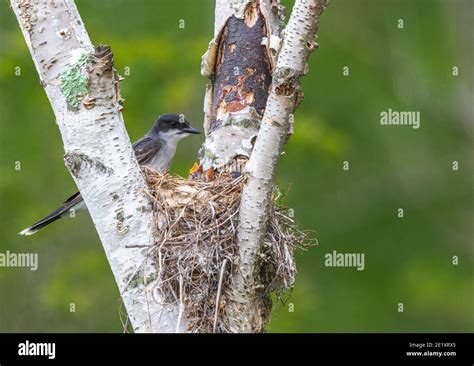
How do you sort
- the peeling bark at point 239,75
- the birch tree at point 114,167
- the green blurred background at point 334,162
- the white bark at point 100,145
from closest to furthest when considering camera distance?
the birch tree at point 114,167
the white bark at point 100,145
the peeling bark at point 239,75
the green blurred background at point 334,162

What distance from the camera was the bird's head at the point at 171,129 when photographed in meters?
9.88

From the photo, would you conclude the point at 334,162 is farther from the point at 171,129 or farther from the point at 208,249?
the point at 208,249

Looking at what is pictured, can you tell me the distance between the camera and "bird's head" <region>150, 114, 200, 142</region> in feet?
32.4

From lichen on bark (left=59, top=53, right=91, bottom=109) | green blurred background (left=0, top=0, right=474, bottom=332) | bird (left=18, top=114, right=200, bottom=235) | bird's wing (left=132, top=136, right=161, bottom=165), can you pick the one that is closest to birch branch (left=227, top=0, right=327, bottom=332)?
lichen on bark (left=59, top=53, right=91, bottom=109)

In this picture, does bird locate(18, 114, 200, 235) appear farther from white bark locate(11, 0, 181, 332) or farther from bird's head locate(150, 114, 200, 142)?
white bark locate(11, 0, 181, 332)

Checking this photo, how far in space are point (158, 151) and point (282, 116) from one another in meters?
4.19

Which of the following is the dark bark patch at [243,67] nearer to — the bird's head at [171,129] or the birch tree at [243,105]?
the birch tree at [243,105]

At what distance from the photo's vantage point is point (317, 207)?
15.5 meters

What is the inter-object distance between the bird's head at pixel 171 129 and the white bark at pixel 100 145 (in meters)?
3.66

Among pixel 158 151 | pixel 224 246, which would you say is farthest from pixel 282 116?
pixel 158 151

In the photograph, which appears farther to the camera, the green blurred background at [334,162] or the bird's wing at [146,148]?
the green blurred background at [334,162]

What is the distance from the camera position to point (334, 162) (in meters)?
14.3

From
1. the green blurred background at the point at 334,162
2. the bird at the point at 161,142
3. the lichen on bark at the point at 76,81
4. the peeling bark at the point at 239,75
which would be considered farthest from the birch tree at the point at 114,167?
the green blurred background at the point at 334,162
